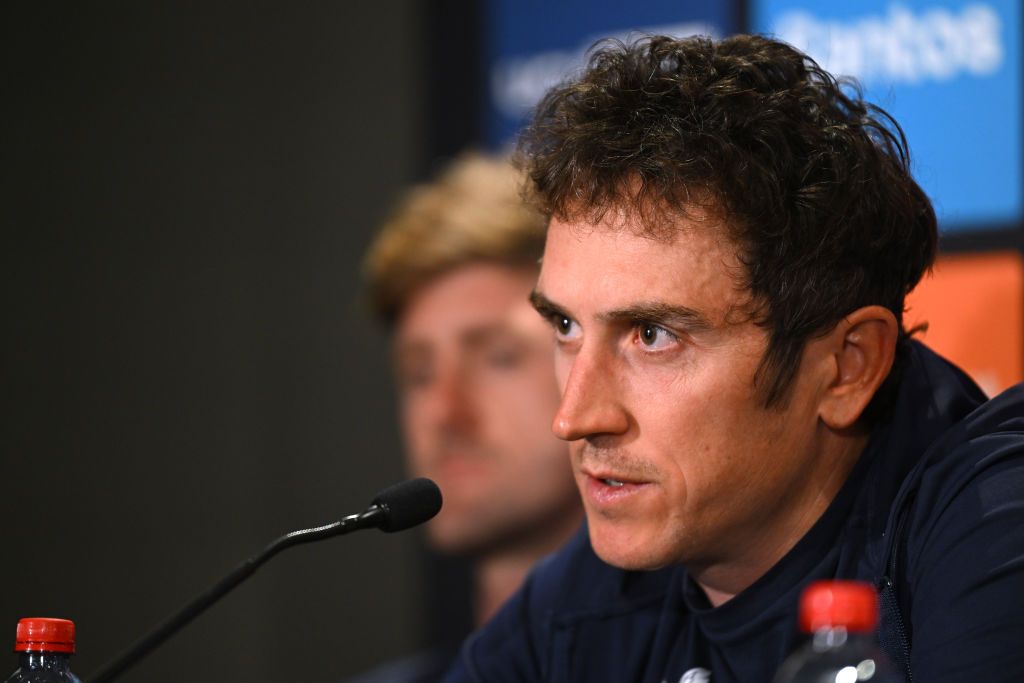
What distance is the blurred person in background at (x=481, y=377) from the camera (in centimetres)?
272

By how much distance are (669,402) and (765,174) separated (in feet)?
0.83

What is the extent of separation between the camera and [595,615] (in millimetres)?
1621

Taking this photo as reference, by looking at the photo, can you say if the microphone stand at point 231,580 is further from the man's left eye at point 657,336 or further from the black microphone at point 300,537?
the man's left eye at point 657,336

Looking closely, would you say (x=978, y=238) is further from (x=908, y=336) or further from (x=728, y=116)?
(x=728, y=116)

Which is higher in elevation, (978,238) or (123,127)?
(123,127)

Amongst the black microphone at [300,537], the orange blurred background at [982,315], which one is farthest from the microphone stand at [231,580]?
the orange blurred background at [982,315]

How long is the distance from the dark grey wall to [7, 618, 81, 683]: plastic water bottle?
2130mm

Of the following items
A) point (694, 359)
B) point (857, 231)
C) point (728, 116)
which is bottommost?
point (694, 359)

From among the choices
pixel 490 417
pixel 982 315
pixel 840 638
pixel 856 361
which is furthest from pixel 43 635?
pixel 982 315

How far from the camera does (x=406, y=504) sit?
1369 millimetres

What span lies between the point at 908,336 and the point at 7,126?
109 inches

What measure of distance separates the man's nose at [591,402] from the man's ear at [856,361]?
0.76 feet

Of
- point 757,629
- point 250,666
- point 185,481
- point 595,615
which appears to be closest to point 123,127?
point 185,481

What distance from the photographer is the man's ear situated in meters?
1.44
